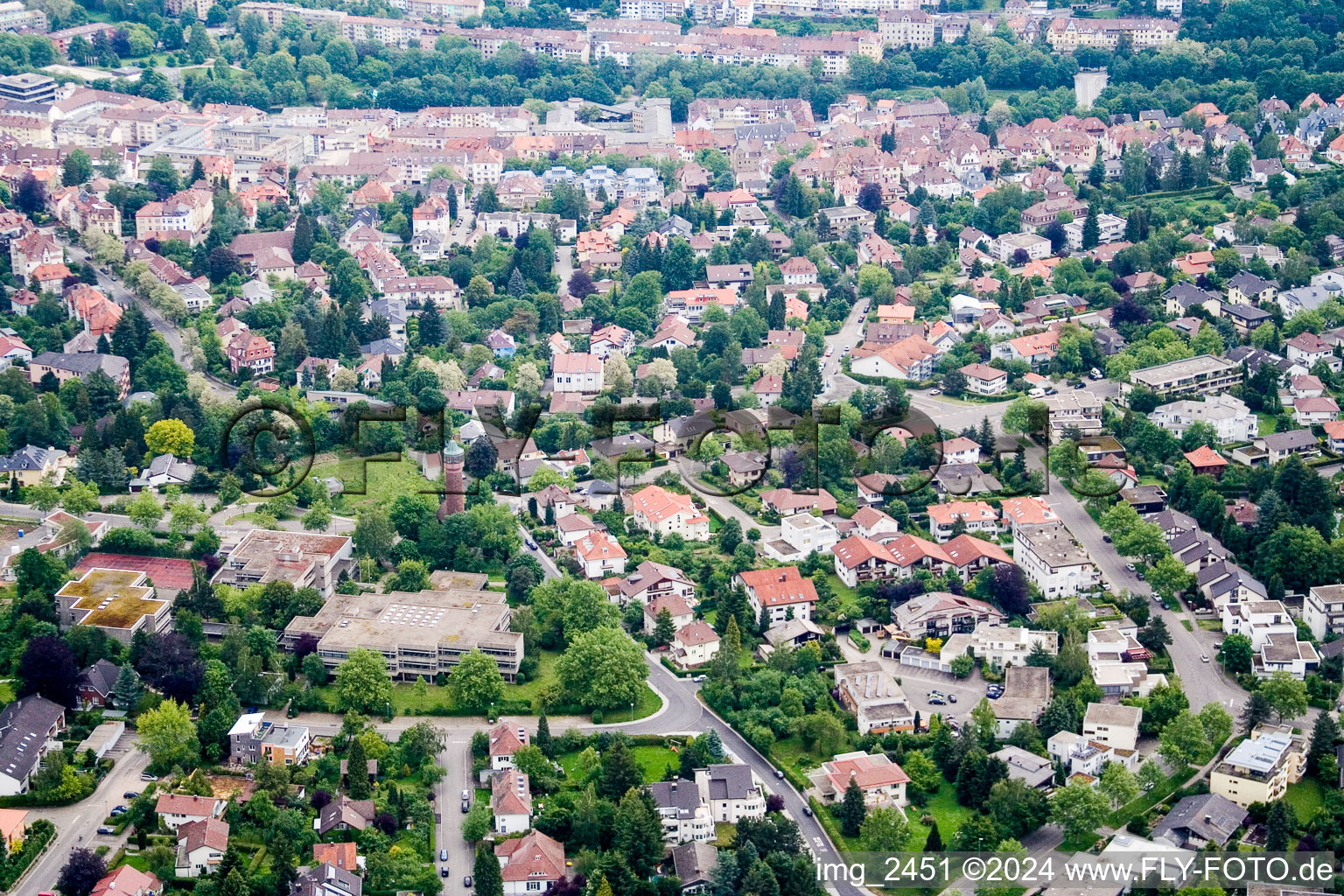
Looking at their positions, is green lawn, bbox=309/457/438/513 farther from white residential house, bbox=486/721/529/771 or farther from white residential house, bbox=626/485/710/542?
white residential house, bbox=486/721/529/771

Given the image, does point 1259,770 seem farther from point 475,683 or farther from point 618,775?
point 475,683

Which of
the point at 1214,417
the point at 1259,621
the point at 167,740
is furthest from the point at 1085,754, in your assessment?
the point at 167,740

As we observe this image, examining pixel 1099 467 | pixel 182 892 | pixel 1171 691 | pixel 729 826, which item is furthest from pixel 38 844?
pixel 1099 467

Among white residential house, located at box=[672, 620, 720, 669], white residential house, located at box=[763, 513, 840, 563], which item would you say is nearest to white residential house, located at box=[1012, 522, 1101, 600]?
white residential house, located at box=[763, 513, 840, 563]

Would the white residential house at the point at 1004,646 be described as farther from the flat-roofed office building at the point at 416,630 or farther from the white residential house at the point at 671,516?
the flat-roofed office building at the point at 416,630

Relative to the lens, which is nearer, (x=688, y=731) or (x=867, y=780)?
(x=867, y=780)

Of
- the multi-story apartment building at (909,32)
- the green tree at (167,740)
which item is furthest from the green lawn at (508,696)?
the multi-story apartment building at (909,32)
